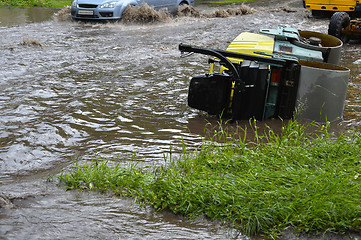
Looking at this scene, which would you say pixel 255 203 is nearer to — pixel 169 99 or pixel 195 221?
pixel 195 221

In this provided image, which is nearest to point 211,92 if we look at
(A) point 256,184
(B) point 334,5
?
(A) point 256,184

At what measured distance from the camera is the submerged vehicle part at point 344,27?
470 inches

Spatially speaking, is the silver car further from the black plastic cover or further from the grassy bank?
the grassy bank

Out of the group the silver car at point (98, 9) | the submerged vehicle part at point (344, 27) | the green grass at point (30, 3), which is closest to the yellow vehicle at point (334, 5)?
the submerged vehicle part at point (344, 27)

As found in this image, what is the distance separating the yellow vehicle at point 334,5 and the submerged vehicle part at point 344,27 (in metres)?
1.95

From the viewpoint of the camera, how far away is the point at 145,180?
418 centimetres

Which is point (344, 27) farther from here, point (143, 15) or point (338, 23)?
point (143, 15)

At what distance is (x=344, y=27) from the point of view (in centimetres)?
1264

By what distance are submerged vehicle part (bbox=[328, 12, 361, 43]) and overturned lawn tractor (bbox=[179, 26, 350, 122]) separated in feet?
20.1

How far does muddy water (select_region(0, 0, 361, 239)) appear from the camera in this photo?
11.5 ft

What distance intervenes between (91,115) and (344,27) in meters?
8.79

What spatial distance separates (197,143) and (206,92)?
0.84 meters

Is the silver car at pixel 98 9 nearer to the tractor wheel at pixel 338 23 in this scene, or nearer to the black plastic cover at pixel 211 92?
the tractor wheel at pixel 338 23

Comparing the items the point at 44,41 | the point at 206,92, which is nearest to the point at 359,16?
the point at 44,41
